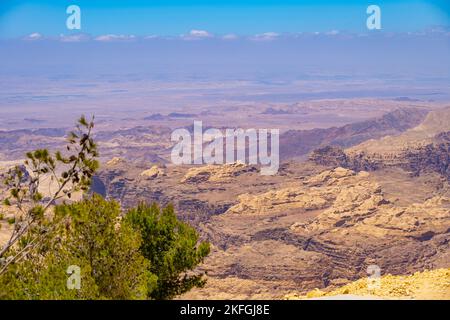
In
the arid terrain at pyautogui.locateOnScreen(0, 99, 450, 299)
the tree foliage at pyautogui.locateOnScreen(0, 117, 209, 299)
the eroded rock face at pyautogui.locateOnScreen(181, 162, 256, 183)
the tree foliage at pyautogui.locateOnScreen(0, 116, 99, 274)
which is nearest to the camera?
the tree foliage at pyautogui.locateOnScreen(0, 116, 99, 274)

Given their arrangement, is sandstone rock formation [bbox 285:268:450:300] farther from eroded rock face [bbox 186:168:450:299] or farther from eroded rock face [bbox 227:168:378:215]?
eroded rock face [bbox 227:168:378:215]

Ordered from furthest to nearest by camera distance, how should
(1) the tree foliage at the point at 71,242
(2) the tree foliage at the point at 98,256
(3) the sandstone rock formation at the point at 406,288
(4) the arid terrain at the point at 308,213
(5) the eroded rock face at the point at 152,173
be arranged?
(5) the eroded rock face at the point at 152,173 → (4) the arid terrain at the point at 308,213 → (3) the sandstone rock formation at the point at 406,288 → (2) the tree foliage at the point at 98,256 → (1) the tree foliage at the point at 71,242

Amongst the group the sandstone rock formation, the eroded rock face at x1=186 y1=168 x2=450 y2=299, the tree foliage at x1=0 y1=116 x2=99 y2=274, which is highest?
the tree foliage at x1=0 y1=116 x2=99 y2=274

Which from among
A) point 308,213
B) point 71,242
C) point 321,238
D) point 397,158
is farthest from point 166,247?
point 397,158

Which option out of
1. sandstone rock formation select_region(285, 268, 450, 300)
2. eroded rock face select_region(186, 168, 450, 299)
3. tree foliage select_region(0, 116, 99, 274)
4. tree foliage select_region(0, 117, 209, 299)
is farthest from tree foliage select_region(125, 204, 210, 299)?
eroded rock face select_region(186, 168, 450, 299)

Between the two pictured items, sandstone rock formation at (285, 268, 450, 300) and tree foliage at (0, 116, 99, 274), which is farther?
sandstone rock formation at (285, 268, 450, 300)

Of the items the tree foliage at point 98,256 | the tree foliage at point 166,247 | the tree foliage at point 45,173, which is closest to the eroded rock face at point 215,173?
the tree foliage at point 166,247

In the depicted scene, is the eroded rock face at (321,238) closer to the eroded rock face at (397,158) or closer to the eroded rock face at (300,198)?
the eroded rock face at (300,198)

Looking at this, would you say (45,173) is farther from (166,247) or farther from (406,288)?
(406,288)

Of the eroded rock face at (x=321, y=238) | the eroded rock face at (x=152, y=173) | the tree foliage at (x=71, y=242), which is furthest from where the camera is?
the eroded rock face at (x=152, y=173)

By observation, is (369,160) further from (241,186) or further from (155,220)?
(155,220)
